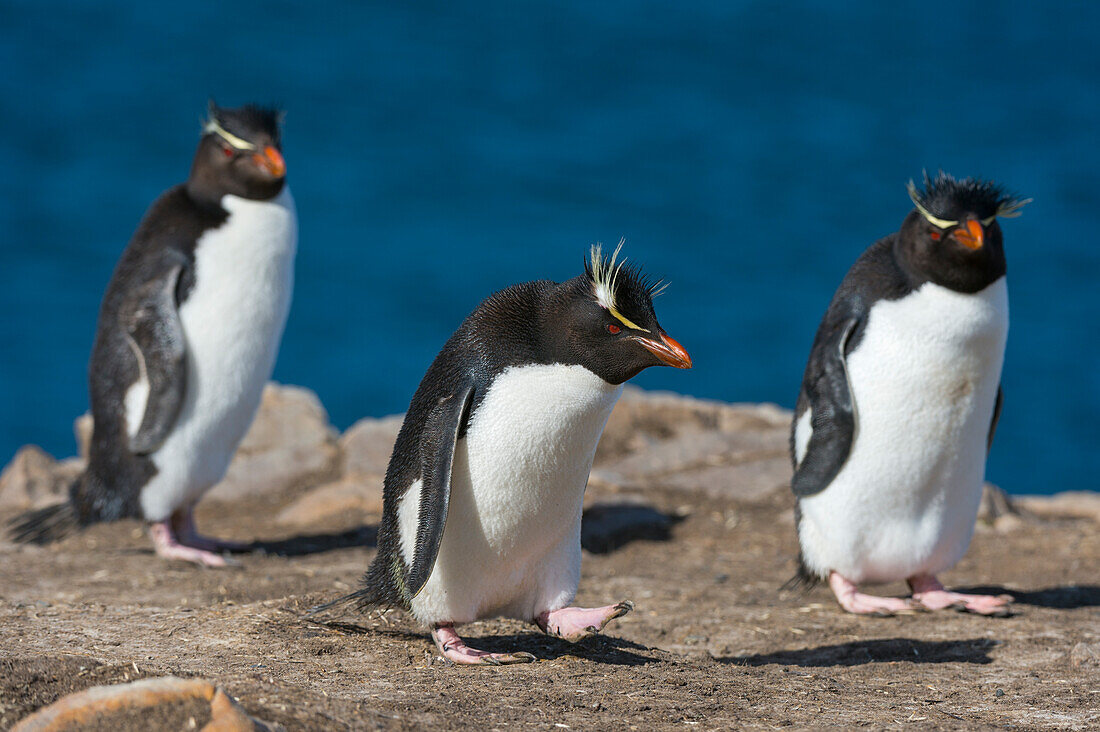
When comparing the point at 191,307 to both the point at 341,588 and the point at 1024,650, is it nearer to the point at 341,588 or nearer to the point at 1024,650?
the point at 341,588

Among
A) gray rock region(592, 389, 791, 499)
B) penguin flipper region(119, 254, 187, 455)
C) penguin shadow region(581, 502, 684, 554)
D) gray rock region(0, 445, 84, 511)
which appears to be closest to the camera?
penguin flipper region(119, 254, 187, 455)

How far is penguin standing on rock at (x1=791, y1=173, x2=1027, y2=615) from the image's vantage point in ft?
13.4

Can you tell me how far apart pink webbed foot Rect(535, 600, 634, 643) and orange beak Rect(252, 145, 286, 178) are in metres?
2.79

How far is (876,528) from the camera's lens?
4.23 metres

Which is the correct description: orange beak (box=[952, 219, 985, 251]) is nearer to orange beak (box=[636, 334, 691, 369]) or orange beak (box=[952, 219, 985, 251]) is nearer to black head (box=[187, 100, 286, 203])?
orange beak (box=[636, 334, 691, 369])

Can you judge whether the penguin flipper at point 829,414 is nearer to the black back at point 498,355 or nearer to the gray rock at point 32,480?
the black back at point 498,355

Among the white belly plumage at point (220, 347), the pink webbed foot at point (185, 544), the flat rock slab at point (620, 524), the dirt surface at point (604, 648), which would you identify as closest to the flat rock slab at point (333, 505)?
the dirt surface at point (604, 648)

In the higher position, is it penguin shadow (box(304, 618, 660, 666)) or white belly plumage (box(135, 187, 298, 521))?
white belly plumage (box(135, 187, 298, 521))

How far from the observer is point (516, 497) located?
2992 millimetres

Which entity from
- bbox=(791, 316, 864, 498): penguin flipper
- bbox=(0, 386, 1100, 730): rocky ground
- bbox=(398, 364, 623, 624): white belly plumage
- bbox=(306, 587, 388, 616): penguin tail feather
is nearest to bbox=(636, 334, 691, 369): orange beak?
bbox=(398, 364, 623, 624): white belly plumage

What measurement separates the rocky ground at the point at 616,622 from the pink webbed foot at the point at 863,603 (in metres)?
0.05

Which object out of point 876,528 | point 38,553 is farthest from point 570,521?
point 38,553

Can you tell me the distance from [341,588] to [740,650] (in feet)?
4.23

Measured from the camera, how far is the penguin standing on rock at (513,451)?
2.91m
